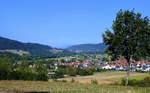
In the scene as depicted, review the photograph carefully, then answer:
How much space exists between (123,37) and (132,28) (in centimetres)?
161

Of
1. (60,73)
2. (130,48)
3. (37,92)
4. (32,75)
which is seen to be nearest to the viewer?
(37,92)

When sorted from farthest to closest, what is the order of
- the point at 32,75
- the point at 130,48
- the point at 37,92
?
1. the point at 32,75
2. the point at 130,48
3. the point at 37,92

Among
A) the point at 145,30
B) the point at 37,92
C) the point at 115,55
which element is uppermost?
the point at 145,30

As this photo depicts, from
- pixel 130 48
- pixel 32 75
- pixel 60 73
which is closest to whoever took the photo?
pixel 130 48

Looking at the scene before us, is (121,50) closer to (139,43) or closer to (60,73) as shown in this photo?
(139,43)

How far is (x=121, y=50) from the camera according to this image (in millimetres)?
40031

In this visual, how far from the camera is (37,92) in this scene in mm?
21641

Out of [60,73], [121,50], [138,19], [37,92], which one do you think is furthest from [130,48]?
[60,73]

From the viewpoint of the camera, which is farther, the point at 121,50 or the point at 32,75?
the point at 32,75

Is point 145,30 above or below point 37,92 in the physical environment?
above

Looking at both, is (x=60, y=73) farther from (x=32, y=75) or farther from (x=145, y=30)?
(x=145, y=30)

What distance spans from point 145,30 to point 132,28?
1.59m

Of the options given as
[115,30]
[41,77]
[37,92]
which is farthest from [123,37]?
[37,92]

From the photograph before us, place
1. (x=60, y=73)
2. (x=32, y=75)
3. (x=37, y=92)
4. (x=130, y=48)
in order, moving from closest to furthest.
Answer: (x=37, y=92)
(x=130, y=48)
(x=32, y=75)
(x=60, y=73)
